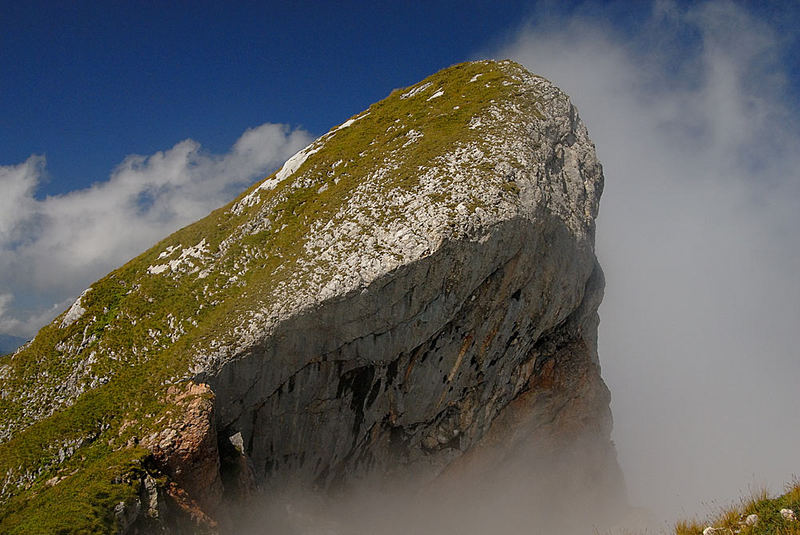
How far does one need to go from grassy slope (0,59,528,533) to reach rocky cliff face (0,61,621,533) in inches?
4.2

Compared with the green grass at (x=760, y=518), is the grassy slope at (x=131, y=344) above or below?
above

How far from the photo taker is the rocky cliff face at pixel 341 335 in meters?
18.7

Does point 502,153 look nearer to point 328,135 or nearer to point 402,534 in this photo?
point 328,135

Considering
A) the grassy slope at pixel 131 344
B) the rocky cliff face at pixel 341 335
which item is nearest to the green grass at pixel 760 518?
the rocky cliff face at pixel 341 335

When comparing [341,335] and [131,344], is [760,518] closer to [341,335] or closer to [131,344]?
[341,335]

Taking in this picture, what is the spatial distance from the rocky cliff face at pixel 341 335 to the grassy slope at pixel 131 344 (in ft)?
0.35

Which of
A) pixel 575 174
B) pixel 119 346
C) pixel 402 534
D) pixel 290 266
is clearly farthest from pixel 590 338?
pixel 119 346

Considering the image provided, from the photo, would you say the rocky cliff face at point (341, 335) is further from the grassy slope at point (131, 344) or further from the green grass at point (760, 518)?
the green grass at point (760, 518)

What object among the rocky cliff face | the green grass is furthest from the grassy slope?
the green grass

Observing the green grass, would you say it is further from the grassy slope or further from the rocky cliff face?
the grassy slope

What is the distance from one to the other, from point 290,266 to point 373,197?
6.55 meters

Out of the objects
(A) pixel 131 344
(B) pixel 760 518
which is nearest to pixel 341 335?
(A) pixel 131 344

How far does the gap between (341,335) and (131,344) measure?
1047cm

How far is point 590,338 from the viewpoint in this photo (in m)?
38.3
